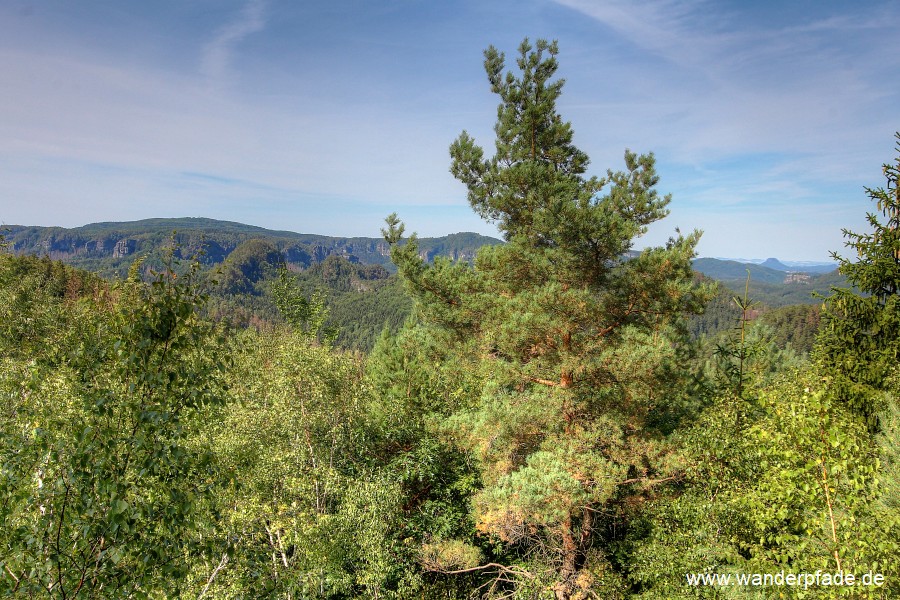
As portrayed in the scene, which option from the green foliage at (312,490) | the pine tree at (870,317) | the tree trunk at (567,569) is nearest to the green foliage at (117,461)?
the green foliage at (312,490)

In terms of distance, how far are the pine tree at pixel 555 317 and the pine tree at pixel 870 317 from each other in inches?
152

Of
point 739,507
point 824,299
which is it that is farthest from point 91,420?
point 824,299

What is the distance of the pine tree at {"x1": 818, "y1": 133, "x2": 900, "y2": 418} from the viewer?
10.9 m

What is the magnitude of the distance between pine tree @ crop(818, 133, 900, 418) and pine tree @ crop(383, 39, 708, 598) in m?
3.86

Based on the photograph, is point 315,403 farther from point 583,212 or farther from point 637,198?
point 637,198

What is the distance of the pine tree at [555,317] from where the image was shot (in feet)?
33.2

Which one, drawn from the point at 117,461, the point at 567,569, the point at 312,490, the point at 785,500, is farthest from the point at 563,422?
the point at 117,461

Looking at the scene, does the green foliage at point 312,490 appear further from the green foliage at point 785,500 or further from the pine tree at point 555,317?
the green foliage at point 785,500

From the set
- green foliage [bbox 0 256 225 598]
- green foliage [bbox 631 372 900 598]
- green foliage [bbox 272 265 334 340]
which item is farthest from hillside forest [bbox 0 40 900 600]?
green foliage [bbox 272 265 334 340]

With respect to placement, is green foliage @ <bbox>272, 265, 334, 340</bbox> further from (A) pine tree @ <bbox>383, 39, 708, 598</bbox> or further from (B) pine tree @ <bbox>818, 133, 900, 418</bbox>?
(B) pine tree @ <bbox>818, 133, 900, 418</bbox>

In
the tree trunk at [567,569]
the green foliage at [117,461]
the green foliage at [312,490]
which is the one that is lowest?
the tree trunk at [567,569]

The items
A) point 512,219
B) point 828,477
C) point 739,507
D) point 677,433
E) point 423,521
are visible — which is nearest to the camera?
point 828,477

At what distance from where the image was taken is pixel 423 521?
1406cm

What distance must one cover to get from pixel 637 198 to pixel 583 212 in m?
2.28
